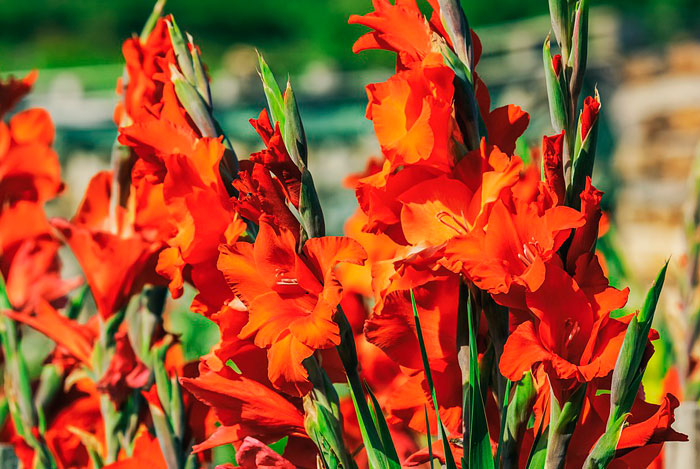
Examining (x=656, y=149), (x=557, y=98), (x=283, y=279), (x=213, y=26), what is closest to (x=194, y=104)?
(x=283, y=279)

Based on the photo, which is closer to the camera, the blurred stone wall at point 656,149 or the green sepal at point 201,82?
the green sepal at point 201,82

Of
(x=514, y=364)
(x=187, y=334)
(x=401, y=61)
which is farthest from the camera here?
(x=187, y=334)

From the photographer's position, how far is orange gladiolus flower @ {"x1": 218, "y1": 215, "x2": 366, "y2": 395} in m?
0.54

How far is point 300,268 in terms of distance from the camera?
0.56m

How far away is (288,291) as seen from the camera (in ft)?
1.91

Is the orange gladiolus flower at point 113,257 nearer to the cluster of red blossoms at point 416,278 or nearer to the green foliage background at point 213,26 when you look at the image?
the cluster of red blossoms at point 416,278

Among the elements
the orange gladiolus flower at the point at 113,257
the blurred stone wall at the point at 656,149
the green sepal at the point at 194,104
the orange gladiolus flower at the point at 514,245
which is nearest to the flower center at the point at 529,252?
the orange gladiolus flower at the point at 514,245

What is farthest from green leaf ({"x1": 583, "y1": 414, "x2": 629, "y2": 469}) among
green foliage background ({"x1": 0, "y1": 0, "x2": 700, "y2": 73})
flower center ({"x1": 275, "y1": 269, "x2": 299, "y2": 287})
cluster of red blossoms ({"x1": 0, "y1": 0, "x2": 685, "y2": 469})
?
green foliage background ({"x1": 0, "y1": 0, "x2": 700, "y2": 73})

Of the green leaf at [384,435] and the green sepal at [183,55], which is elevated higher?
Result: the green sepal at [183,55]

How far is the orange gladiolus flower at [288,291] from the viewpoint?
536mm

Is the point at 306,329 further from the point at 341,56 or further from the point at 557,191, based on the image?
the point at 341,56

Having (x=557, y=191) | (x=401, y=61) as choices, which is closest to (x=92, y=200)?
(x=401, y=61)

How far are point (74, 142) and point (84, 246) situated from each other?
14.9ft

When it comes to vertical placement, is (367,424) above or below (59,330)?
above
